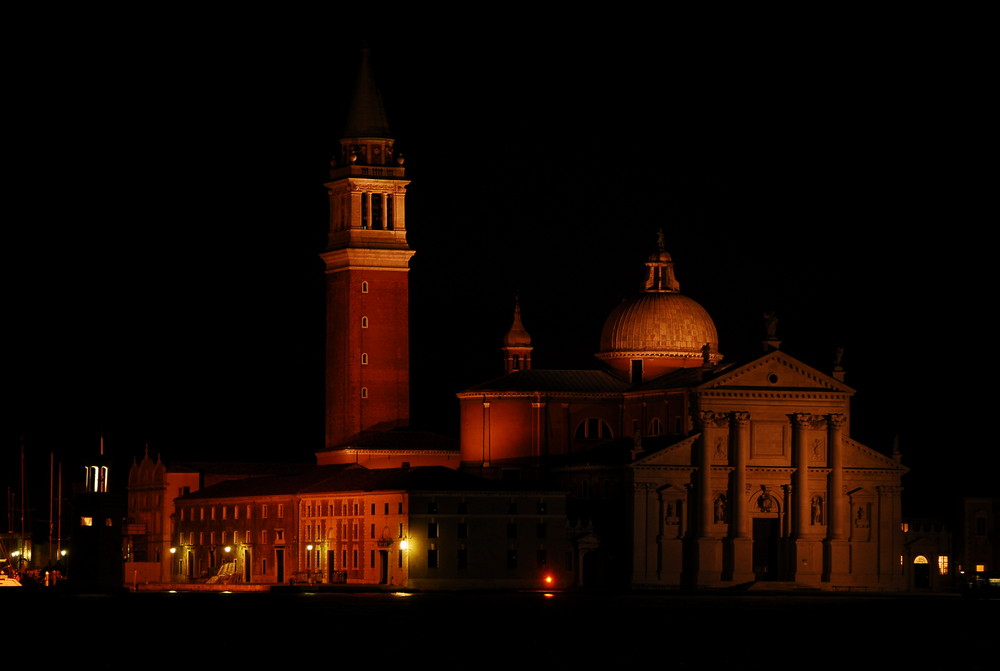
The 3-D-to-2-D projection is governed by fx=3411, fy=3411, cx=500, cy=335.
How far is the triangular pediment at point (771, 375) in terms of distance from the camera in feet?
520

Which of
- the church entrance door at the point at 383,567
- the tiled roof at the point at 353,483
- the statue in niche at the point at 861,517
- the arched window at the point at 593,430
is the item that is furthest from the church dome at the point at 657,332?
the church entrance door at the point at 383,567

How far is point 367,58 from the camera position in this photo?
172m

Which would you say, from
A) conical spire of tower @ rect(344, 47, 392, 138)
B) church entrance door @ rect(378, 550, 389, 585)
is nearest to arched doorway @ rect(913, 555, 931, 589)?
church entrance door @ rect(378, 550, 389, 585)

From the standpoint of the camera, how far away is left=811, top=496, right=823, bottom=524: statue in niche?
527ft

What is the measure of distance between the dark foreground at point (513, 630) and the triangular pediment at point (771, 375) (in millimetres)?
12418

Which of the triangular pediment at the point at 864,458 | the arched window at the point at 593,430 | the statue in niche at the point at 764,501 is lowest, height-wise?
the statue in niche at the point at 764,501

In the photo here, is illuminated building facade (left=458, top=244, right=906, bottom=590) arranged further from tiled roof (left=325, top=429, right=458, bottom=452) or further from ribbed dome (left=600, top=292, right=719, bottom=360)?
tiled roof (left=325, top=429, right=458, bottom=452)

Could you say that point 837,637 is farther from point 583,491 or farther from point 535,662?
point 583,491

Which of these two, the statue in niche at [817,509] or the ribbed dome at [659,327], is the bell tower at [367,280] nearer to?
the ribbed dome at [659,327]

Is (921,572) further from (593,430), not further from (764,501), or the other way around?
(593,430)

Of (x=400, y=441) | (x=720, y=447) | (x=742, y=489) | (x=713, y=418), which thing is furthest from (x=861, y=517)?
(x=400, y=441)

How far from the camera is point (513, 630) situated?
393 ft

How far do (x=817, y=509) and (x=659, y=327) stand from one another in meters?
13.9

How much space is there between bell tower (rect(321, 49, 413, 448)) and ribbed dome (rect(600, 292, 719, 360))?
11255mm
